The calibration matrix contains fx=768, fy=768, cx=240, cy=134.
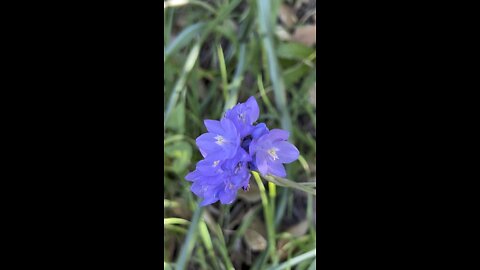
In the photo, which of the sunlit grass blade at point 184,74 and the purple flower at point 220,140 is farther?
the sunlit grass blade at point 184,74

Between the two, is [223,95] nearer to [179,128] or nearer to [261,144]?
[179,128]

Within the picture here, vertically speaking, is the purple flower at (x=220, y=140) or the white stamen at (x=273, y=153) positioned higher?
the purple flower at (x=220, y=140)

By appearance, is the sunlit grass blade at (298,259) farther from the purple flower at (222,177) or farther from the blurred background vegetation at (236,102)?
the purple flower at (222,177)

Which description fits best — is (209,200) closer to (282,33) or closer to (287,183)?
(287,183)

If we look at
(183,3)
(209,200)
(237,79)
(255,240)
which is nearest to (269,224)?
(255,240)

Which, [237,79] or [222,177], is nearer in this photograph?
[222,177]

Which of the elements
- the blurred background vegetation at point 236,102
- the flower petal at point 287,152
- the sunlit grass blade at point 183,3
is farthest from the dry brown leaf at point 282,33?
the flower petal at point 287,152
